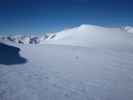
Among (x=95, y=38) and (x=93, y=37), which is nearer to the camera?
(x=95, y=38)

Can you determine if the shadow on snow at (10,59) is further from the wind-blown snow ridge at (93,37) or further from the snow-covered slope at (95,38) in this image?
the wind-blown snow ridge at (93,37)

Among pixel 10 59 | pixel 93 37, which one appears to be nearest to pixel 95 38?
pixel 93 37

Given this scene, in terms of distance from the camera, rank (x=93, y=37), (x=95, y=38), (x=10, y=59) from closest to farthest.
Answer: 1. (x=10, y=59)
2. (x=95, y=38)
3. (x=93, y=37)

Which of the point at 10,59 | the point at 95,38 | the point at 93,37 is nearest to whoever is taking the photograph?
the point at 10,59

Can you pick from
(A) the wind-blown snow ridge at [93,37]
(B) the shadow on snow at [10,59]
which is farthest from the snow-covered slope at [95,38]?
(B) the shadow on snow at [10,59]

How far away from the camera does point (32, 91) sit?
4719 millimetres

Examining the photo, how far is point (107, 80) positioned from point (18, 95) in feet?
14.1

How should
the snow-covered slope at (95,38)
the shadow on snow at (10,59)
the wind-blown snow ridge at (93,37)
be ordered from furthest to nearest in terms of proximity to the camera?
the wind-blown snow ridge at (93,37) < the snow-covered slope at (95,38) < the shadow on snow at (10,59)

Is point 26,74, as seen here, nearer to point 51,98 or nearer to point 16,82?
point 16,82

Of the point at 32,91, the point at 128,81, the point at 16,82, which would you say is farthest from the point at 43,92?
the point at 128,81

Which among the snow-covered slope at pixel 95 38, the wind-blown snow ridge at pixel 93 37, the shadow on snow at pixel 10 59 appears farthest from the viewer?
the wind-blown snow ridge at pixel 93 37

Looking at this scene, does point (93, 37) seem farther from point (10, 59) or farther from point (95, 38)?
point (10, 59)

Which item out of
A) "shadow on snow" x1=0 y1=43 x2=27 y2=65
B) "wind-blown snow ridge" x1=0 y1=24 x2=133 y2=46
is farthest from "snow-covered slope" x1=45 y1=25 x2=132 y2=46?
"shadow on snow" x1=0 y1=43 x2=27 y2=65

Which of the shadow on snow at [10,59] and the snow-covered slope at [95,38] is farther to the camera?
the snow-covered slope at [95,38]
